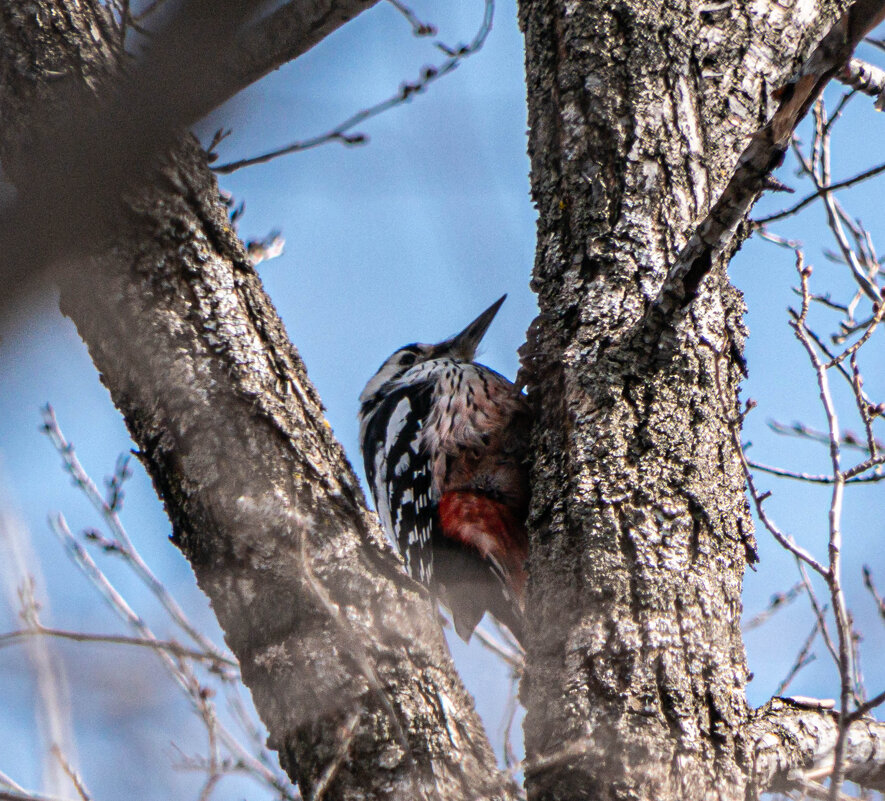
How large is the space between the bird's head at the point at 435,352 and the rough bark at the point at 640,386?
1989mm

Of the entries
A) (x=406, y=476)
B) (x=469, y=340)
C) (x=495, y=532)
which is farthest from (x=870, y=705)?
(x=469, y=340)

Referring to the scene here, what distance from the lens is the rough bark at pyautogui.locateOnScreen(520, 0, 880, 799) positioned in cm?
188

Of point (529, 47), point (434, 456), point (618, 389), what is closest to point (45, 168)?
point (618, 389)

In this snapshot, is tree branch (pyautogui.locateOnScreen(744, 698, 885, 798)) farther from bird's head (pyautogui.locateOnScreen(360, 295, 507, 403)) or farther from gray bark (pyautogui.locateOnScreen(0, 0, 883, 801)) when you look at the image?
bird's head (pyautogui.locateOnScreen(360, 295, 507, 403))

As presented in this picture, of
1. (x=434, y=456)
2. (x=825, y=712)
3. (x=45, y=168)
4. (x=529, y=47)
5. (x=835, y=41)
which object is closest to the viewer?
(x=45, y=168)

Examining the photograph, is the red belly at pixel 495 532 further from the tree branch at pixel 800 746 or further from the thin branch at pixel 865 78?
the thin branch at pixel 865 78

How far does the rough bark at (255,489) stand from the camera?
5.88 feet

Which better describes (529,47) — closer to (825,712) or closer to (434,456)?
(434,456)

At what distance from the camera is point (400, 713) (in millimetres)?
1795

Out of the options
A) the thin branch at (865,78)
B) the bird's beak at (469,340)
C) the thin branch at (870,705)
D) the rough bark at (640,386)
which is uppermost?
the bird's beak at (469,340)

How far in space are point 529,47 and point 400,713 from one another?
199 cm

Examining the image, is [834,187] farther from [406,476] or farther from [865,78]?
[406,476]

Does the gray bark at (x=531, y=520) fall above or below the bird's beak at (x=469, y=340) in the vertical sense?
below

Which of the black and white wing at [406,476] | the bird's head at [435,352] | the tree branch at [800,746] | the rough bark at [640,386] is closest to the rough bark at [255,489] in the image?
the rough bark at [640,386]
